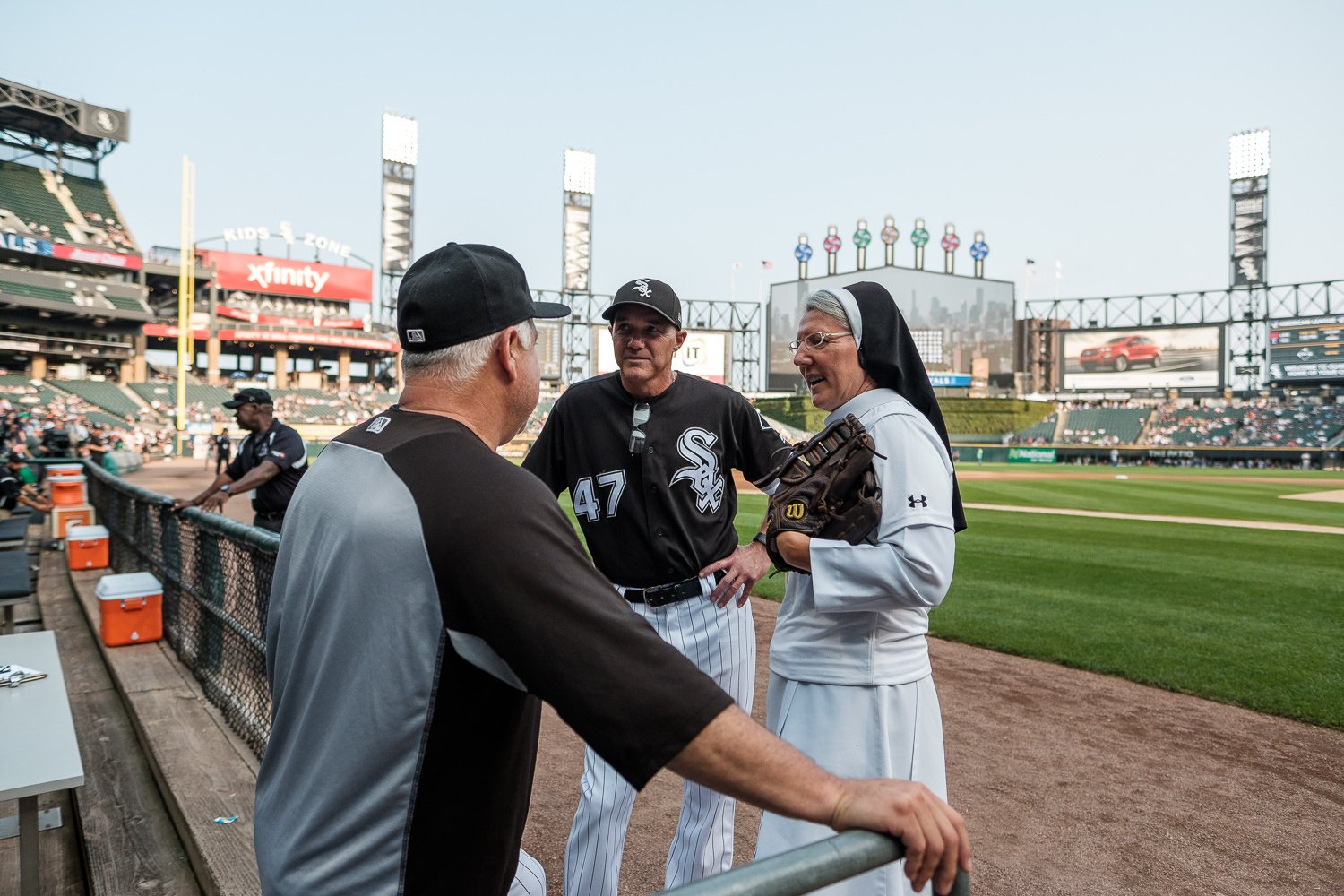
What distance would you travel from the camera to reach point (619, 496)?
10.4ft

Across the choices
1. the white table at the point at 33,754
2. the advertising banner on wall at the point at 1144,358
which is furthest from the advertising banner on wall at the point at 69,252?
the advertising banner on wall at the point at 1144,358

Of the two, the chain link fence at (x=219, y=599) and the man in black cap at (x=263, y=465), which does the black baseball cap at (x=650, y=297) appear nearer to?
the chain link fence at (x=219, y=599)

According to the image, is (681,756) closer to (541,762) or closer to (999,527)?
(541,762)

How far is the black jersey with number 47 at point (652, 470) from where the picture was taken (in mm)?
3111

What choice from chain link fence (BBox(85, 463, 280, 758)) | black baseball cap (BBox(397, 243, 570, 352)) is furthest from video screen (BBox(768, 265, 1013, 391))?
black baseball cap (BBox(397, 243, 570, 352))

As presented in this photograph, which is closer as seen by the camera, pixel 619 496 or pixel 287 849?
pixel 287 849

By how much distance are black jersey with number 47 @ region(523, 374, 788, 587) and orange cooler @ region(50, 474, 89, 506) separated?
11305mm

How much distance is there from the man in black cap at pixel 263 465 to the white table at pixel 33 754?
346cm

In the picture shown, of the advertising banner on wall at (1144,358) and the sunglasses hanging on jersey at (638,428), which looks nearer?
the sunglasses hanging on jersey at (638,428)

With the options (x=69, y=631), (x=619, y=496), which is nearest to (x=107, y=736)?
(x=69, y=631)

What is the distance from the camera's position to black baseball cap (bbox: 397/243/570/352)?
1383mm

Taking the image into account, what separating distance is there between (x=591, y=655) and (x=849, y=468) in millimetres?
1257

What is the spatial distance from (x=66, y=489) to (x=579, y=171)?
59259mm

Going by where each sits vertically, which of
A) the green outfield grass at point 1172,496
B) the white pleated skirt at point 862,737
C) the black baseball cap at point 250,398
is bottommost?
the green outfield grass at point 1172,496
